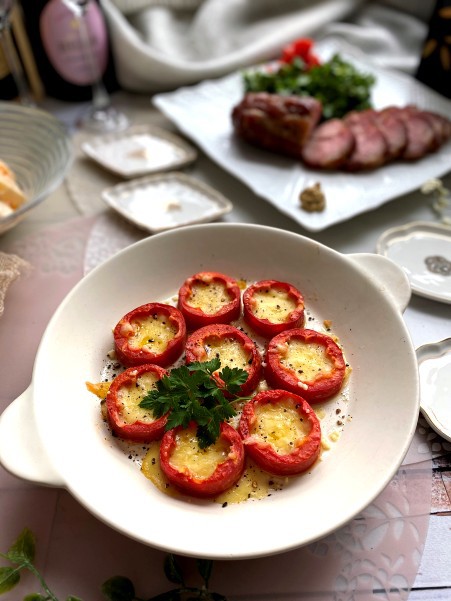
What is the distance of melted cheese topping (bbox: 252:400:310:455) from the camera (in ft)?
3.82

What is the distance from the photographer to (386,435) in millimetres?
1155

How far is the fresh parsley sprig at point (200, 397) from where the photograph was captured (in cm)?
116

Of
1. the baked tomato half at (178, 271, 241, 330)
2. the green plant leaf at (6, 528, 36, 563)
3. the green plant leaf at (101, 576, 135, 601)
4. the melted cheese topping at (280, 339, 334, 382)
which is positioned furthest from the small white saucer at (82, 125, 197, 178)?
the green plant leaf at (101, 576, 135, 601)

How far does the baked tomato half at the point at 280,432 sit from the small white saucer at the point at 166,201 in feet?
2.70

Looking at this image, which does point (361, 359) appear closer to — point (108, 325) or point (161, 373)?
point (161, 373)

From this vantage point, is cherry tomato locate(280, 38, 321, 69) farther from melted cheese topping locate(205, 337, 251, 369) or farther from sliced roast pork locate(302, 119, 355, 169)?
melted cheese topping locate(205, 337, 251, 369)

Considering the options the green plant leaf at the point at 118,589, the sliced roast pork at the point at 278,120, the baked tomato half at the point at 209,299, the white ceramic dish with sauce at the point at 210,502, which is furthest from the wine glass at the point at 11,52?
the green plant leaf at the point at 118,589

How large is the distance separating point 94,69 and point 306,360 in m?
1.72

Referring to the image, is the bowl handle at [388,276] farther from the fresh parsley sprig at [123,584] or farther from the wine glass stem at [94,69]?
the wine glass stem at [94,69]

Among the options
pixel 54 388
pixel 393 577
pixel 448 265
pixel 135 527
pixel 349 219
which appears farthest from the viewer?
pixel 349 219

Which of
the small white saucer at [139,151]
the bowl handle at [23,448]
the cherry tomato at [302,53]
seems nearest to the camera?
the bowl handle at [23,448]

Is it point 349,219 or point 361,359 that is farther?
point 349,219

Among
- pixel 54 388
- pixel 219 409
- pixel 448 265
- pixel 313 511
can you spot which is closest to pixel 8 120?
pixel 54 388

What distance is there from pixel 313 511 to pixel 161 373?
0.45m
